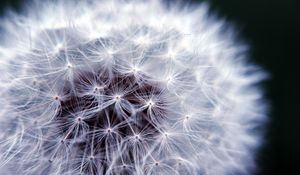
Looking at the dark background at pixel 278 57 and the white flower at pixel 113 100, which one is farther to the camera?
the dark background at pixel 278 57

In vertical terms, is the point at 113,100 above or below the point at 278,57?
above

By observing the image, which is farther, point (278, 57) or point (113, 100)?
point (278, 57)

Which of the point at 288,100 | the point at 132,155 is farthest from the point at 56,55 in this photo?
the point at 288,100

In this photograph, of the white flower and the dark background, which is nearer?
the white flower

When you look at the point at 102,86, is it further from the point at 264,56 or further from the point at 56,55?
the point at 264,56
